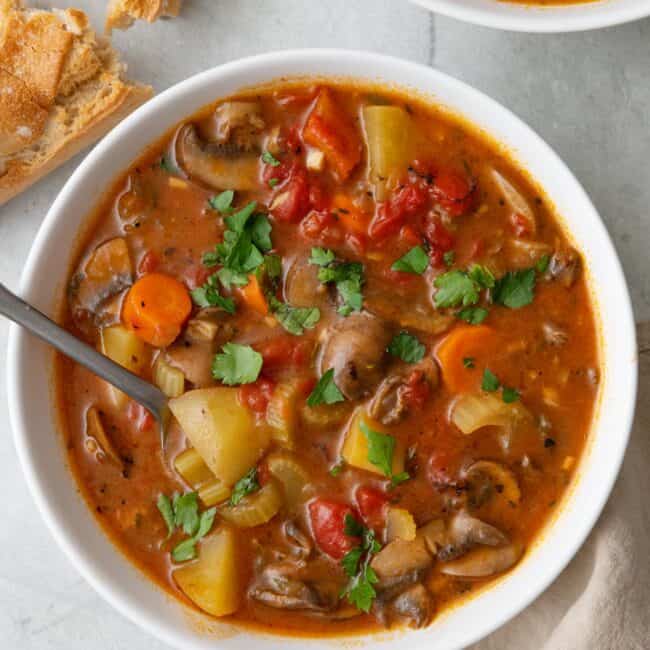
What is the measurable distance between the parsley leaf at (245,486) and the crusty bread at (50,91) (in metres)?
1.78

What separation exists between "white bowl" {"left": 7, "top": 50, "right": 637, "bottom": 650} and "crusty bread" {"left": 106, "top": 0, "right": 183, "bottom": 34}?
720 mm

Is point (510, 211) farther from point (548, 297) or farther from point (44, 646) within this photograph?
point (44, 646)

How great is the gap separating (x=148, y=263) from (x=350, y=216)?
89 centimetres

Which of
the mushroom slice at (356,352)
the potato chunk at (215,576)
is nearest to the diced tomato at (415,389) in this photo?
the mushroom slice at (356,352)

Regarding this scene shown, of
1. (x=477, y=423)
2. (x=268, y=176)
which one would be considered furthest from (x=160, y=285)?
(x=477, y=423)

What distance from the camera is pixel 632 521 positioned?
15.1 ft

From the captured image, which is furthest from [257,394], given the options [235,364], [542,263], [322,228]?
[542,263]

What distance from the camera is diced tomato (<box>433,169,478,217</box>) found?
14.3 feet

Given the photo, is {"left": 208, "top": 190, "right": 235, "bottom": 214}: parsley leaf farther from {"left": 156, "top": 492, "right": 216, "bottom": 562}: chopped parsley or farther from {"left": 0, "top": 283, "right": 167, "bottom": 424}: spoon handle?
{"left": 156, "top": 492, "right": 216, "bottom": 562}: chopped parsley

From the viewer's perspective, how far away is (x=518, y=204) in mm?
4434

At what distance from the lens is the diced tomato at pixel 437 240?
4371 mm

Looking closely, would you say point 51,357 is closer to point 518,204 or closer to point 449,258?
point 449,258

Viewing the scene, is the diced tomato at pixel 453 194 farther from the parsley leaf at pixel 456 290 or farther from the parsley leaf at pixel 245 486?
the parsley leaf at pixel 245 486

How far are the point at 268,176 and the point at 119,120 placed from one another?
997 mm
